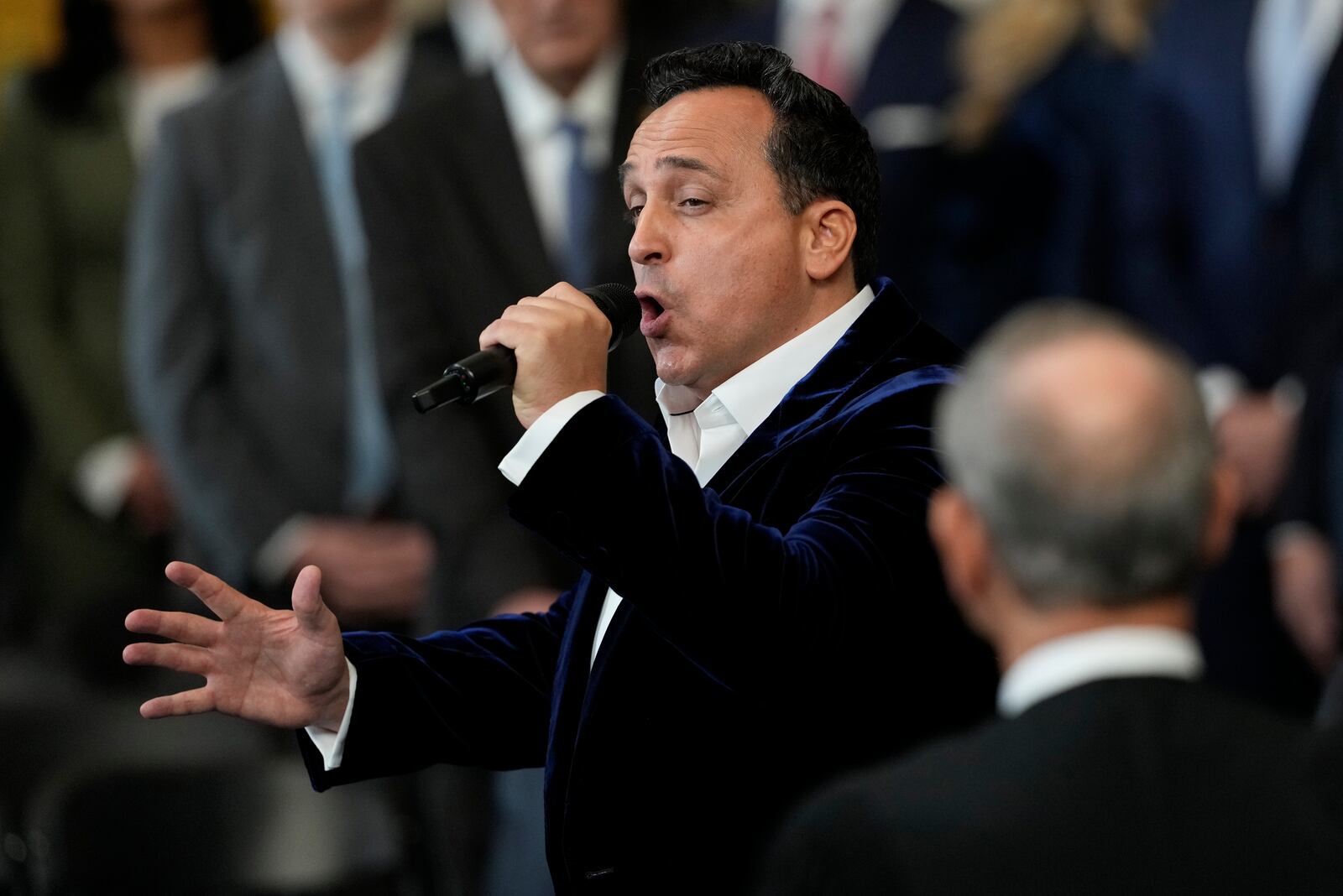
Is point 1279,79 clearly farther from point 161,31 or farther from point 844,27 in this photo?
point 161,31

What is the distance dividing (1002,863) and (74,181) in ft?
11.1

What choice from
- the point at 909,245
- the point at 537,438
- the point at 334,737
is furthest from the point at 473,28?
the point at 537,438

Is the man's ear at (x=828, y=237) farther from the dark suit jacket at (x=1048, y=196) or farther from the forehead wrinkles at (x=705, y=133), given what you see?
the dark suit jacket at (x=1048, y=196)

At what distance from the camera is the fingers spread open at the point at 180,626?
1802 millimetres

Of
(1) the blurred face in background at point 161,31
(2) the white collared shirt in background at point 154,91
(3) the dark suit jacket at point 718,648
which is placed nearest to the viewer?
(3) the dark suit jacket at point 718,648

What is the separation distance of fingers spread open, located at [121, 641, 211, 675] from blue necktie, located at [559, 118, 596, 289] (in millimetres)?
1081

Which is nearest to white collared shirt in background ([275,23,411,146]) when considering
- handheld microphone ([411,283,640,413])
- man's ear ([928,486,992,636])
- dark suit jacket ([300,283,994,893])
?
dark suit jacket ([300,283,994,893])

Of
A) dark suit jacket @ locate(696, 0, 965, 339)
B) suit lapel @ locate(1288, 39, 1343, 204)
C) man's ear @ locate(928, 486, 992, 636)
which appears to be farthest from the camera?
dark suit jacket @ locate(696, 0, 965, 339)

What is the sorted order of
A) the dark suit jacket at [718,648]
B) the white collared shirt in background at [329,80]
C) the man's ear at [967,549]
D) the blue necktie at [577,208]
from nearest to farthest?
1. the man's ear at [967,549]
2. the dark suit jacket at [718,648]
3. the blue necktie at [577,208]
4. the white collared shirt in background at [329,80]

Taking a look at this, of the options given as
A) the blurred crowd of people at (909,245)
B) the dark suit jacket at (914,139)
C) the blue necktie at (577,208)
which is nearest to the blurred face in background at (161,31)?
the blurred crowd of people at (909,245)

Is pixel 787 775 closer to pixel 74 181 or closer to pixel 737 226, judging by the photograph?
pixel 737 226

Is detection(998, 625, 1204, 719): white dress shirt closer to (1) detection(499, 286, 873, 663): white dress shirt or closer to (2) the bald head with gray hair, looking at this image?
(2) the bald head with gray hair

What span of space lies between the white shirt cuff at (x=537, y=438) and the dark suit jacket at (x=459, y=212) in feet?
3.89

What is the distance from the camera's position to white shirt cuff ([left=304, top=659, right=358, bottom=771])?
188 cm
